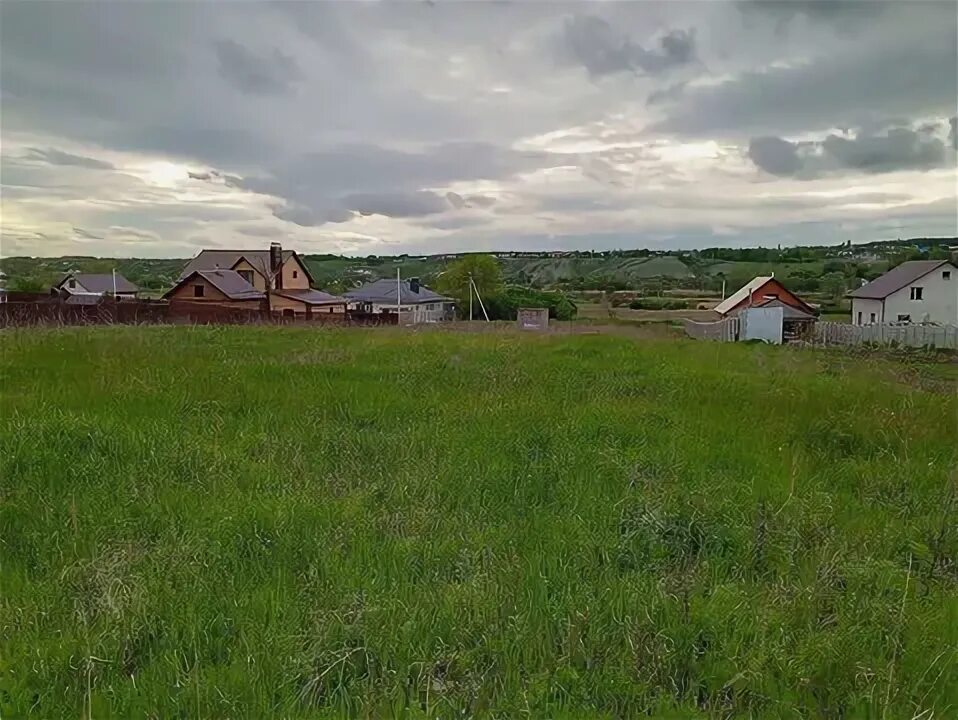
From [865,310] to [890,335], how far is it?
1060 cm

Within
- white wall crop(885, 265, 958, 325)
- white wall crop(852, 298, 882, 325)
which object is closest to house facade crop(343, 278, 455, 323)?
white wall crop(852, 298, 882, 325)

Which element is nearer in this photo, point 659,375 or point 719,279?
point 659,375

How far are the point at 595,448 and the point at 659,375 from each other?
150 inches

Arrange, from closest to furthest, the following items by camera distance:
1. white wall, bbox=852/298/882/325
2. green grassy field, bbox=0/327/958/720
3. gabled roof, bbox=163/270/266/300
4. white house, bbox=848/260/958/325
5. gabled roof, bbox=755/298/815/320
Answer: green grassy field, bbox=0/327/958/720 → white house, bbox=848/260/958/325 → gabled roof, bbox=163/270/266/300 → gabled roof, bbox=755/298/815/320 → white wall, bbox=852/298/882/325

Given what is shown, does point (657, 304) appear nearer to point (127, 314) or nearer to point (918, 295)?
point (918, 295)

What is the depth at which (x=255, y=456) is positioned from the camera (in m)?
4.51

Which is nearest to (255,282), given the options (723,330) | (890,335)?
(723,330)

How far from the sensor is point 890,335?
1030 inches

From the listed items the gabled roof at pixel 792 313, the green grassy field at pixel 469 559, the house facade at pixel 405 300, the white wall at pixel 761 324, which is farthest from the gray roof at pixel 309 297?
the green grassy field at pixel 469 559

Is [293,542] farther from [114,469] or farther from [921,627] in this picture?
[921,627]

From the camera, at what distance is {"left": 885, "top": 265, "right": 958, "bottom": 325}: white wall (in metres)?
32.0

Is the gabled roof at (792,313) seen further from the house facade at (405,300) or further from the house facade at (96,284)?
the house facade at (96,284)

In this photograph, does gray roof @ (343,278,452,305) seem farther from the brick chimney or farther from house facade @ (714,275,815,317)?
house facade @ (714,275,815,317)

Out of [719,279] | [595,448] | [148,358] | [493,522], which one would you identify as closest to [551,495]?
[493,522]
